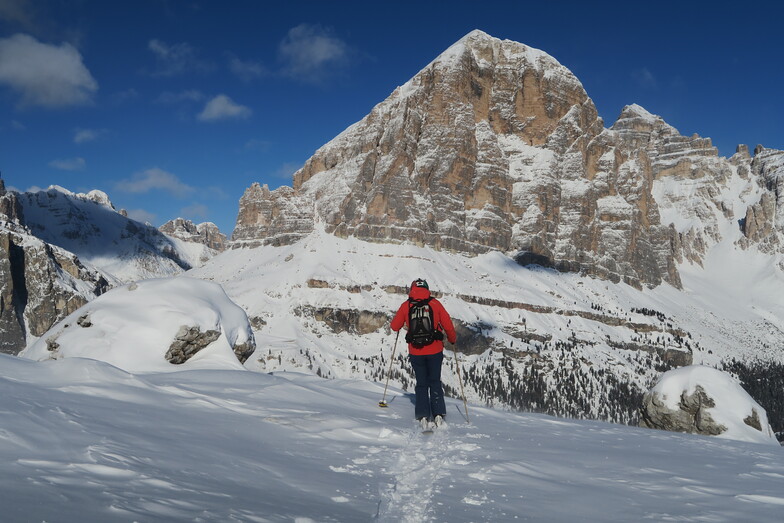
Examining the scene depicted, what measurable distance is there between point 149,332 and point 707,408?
2248 cm

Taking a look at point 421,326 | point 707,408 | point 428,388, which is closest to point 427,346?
point 421,326

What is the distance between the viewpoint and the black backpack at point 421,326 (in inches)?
532

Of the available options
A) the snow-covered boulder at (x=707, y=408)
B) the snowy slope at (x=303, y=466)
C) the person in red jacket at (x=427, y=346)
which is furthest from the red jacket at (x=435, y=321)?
the snow-covered boulder at (x=707, y=408)

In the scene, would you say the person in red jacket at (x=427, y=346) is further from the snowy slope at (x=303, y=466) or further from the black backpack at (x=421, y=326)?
the snowy slope at (x=303, y=466)

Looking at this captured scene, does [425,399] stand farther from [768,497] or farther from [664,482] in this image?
[768,497]

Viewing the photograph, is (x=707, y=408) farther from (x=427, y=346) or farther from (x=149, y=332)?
(x=149, y=332)

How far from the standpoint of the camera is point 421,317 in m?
13.6

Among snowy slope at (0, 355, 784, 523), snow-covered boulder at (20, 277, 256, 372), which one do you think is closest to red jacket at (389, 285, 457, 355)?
snowy slope at (0, 355, 784, 523)

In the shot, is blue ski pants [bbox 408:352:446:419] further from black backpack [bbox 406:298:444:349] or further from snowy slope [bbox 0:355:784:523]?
snowy slope [bbox 0:355:784:523]

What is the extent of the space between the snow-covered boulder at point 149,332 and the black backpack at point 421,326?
8972mm

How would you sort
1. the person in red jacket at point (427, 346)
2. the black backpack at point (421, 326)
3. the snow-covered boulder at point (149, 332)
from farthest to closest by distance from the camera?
the snow-covered boulder at point (149, 332)
the black backpack at point (421, 326)
the person in red jacket at point (427, 346)

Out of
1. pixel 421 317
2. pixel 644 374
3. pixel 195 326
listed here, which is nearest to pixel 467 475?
pixel 421 317

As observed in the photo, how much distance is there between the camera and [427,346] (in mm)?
13656

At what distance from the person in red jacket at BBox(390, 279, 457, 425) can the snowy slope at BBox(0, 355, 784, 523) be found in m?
0.89
